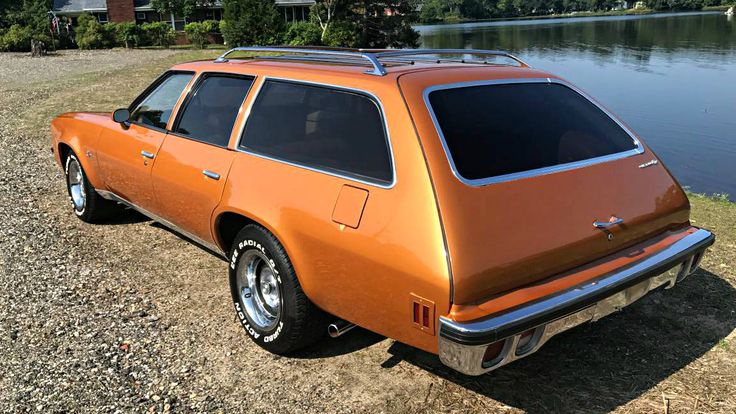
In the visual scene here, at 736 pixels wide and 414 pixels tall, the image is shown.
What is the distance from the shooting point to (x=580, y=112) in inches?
140

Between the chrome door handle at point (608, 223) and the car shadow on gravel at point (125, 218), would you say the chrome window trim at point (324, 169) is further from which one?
the car shadow on gravel at point (125, 218)

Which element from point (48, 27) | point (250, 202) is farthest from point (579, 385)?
point (48, 27)

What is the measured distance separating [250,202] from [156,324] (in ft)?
3.88

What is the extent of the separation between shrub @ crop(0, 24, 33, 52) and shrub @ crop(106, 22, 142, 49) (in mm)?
4976

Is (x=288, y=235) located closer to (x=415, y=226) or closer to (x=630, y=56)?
(x=415, y=226)

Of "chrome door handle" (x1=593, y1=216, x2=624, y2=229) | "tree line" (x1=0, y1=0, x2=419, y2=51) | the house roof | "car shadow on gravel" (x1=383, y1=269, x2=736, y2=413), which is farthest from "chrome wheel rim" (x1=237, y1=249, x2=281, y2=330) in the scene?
the house roof

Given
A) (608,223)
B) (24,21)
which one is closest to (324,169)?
(608,223)

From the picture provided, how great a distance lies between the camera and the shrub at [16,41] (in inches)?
1359

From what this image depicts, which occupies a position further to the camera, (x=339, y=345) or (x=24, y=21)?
(x=24, y=21)

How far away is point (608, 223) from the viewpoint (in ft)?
9.73

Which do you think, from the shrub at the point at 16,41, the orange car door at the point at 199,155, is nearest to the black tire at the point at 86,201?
the orange car door at the point at 199,155

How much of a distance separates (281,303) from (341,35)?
36421 mm

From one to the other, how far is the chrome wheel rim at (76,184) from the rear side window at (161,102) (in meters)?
1.24

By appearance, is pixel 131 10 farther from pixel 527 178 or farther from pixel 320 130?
pixel 527 178
